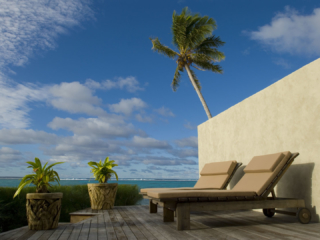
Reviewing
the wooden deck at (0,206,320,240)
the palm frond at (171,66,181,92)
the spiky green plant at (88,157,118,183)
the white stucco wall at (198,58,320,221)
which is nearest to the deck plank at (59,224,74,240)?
the wooden deck at (0,206,320,240)

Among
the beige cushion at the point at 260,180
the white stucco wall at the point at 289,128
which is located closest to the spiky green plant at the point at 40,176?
the beige cushion at the point at 260,180

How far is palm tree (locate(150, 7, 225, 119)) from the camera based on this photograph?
44.9ft

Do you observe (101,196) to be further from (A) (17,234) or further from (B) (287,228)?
(B) (287,228)

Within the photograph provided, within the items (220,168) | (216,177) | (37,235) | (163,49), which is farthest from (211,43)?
(37,235)

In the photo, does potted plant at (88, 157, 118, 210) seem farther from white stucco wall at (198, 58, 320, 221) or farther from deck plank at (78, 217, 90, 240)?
white stucco wall at (198, 58, 320, 221)

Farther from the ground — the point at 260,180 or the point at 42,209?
the point at 260,180

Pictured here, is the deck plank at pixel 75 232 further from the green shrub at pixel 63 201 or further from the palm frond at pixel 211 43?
the palm frond at pixel 211 43

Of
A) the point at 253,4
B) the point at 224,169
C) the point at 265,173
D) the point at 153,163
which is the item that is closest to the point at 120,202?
the point at 224,169

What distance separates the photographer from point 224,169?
199 inches

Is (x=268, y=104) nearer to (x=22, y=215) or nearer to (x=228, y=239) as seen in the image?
(x=228, y=239)

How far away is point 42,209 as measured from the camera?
11.3 feet

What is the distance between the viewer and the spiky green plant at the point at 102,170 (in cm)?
648

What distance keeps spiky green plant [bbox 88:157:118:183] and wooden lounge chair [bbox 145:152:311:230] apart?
9.36ft

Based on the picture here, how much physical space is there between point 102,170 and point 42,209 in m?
3.05
